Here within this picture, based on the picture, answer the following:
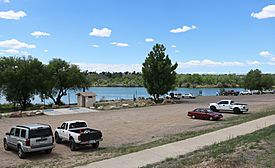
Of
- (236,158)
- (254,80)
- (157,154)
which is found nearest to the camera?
(236,158)

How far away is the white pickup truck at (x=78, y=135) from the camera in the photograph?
19.9 m

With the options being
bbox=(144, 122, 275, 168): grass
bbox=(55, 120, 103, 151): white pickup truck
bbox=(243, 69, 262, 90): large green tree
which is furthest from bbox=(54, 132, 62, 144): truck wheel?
bbox=(243, 69, 262, 90): large green tree

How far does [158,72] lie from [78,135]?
43.8m

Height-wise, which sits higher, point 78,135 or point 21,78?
point 21,78

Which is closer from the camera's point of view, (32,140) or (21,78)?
(32,140)

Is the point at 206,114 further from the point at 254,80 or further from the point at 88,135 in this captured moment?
the point at 254,80

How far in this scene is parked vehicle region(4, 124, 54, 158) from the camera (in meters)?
18.3

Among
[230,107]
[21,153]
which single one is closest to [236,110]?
[230,107]

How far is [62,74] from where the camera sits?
235ft

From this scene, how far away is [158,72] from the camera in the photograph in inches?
2472

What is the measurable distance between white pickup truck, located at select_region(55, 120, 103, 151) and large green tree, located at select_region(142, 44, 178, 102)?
135 ft

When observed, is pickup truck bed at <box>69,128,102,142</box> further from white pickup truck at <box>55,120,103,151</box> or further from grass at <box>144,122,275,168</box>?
grass at <box>144,122,275,168</box>

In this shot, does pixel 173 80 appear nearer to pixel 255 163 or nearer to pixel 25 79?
→ pixel 25 79

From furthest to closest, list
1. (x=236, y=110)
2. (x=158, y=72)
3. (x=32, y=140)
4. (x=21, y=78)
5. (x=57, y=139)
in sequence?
1. (x=158, y=72)
2. (x=21, y=78)
3. (x=236, y=110)
4. (x=57, y=139)
5. (x=32, y=140)
